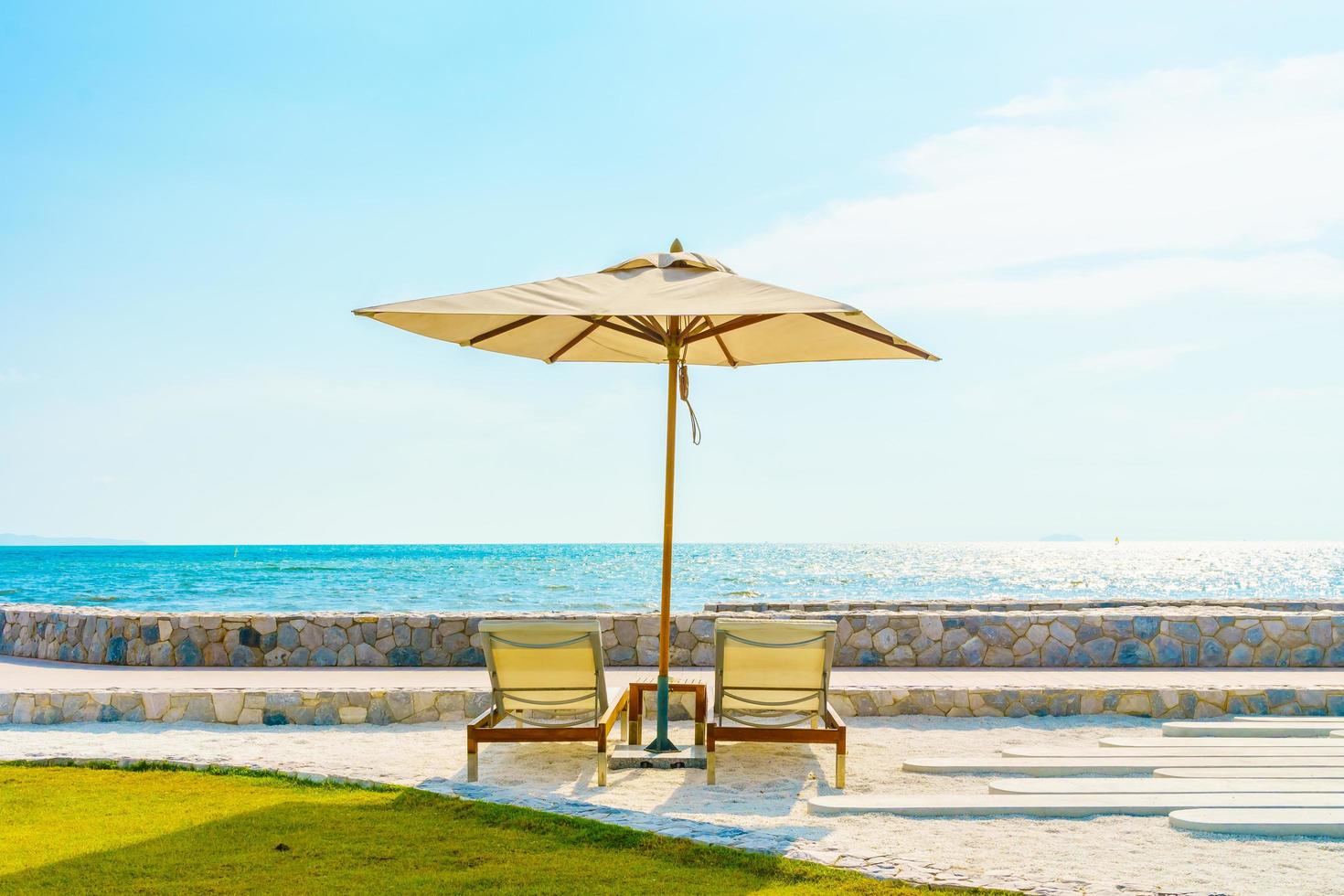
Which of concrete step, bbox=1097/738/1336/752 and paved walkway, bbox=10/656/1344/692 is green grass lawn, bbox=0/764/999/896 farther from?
concrete step, bbox=1097/738/1336/752

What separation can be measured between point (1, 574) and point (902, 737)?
57371mm

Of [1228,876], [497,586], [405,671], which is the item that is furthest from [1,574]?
[1228,876]

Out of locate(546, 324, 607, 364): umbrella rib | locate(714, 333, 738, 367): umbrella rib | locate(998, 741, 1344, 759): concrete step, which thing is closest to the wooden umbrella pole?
locate(714, 333, 738, 367): umbrella rib

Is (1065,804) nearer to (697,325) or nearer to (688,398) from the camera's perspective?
(688,398)

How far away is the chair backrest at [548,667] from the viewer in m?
5.82

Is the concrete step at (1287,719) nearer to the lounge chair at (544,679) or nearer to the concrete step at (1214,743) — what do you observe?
the concrete step at (1214,743)

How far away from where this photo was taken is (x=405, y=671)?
9312mm

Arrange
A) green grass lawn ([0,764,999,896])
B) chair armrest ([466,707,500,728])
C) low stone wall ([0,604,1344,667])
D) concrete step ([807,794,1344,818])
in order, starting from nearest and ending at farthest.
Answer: green grass lawn ([0,764,999,896]) < concrete step ([807,794,1344,818]) < chair armrest ([466,707,500,728]) < low stone wall ([0,604,1344,667])

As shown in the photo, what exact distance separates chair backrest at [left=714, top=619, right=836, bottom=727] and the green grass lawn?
1528mm

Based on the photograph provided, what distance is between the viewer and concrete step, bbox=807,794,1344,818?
4828mm

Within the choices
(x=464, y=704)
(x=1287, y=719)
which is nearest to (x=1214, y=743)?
(x=1287, y=719)

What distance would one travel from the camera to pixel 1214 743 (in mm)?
6277

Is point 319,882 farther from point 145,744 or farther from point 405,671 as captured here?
point 405,671

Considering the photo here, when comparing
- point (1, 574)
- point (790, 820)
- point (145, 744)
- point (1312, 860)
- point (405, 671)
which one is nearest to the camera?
point (1312, 860)
